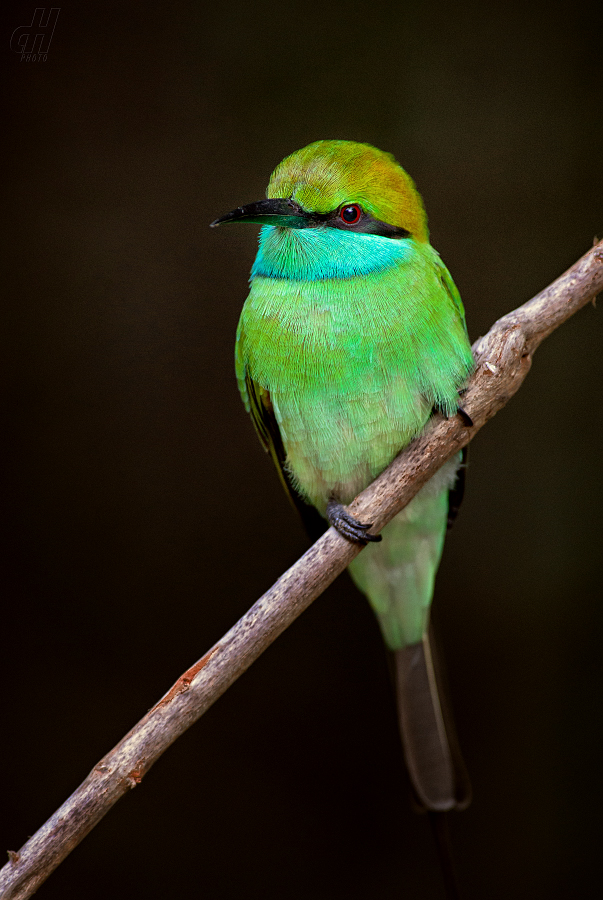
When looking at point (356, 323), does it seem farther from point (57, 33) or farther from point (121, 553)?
→ point (121, 553)

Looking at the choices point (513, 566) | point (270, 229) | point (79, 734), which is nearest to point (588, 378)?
point (513, 566)

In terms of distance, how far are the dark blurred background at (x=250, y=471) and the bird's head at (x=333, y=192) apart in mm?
268

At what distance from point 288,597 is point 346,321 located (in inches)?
15.1

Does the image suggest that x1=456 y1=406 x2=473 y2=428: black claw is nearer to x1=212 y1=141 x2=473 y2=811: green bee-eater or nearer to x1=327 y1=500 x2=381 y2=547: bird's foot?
x1=212 y1=141 x2=473 y2=811: green bee-eater

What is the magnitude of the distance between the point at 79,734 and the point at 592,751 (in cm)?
110

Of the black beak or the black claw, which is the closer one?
the black beak

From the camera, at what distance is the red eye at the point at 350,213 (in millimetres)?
1041

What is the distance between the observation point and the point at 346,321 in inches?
42.4

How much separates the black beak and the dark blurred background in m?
0.29

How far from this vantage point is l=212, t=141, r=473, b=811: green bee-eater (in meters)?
1.03
